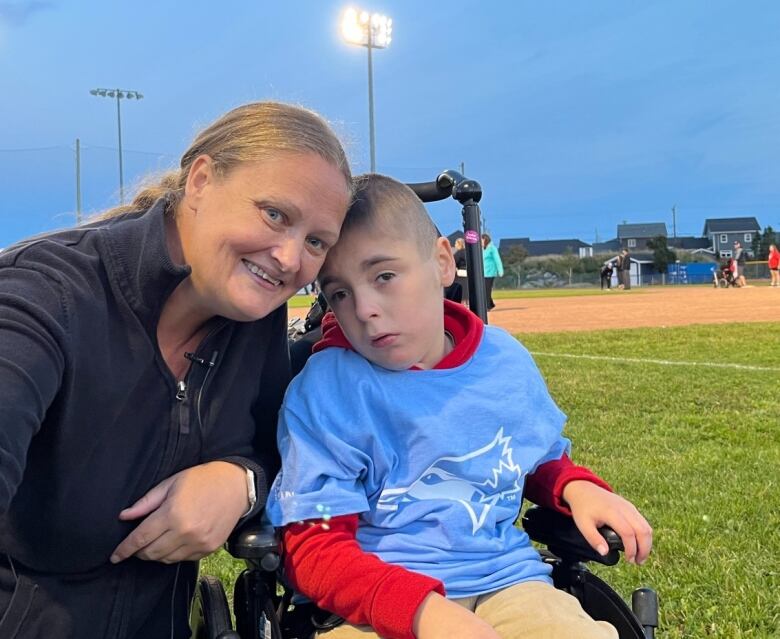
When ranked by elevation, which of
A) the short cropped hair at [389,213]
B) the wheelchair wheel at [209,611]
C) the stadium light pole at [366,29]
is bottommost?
the wheelchair wheel at [209,611]

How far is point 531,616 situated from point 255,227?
98 centimetres

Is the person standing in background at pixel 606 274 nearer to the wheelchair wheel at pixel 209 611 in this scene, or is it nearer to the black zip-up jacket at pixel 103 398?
the wheelchair wheel at pixel 209 611

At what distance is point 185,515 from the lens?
1.58 m

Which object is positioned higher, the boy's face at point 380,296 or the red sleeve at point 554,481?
the boy's face at point 380,296

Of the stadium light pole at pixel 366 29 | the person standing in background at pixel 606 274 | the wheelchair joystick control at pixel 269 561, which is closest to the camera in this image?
the wheelchair joystick control at pixel 269 561

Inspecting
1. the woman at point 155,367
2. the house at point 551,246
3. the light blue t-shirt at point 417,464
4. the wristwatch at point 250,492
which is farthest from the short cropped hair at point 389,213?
the house at point 551,246

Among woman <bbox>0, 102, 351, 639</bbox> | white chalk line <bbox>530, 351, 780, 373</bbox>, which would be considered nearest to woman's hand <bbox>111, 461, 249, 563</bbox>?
woman <bbox>0, 102, 351, 639</bbox>

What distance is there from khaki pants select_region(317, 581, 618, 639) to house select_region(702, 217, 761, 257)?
9626 centimetres

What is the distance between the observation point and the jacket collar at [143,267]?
1545 millimetres

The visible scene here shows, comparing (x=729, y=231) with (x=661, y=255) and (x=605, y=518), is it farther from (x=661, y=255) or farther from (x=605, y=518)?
(x=605, y=518)

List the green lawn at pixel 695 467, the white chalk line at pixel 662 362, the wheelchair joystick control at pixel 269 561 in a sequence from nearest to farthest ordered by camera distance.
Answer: the wheelchair joystick control at pixel 269 561 → the green lawn at pixel 695 467 → the white chalk line at pixel 662 362

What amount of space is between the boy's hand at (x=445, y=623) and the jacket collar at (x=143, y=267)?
2.59 ft

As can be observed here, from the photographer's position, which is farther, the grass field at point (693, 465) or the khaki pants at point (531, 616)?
A: the grass field at point (693, 465)

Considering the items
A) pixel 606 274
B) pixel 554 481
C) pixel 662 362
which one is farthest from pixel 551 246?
pixel 554 481
